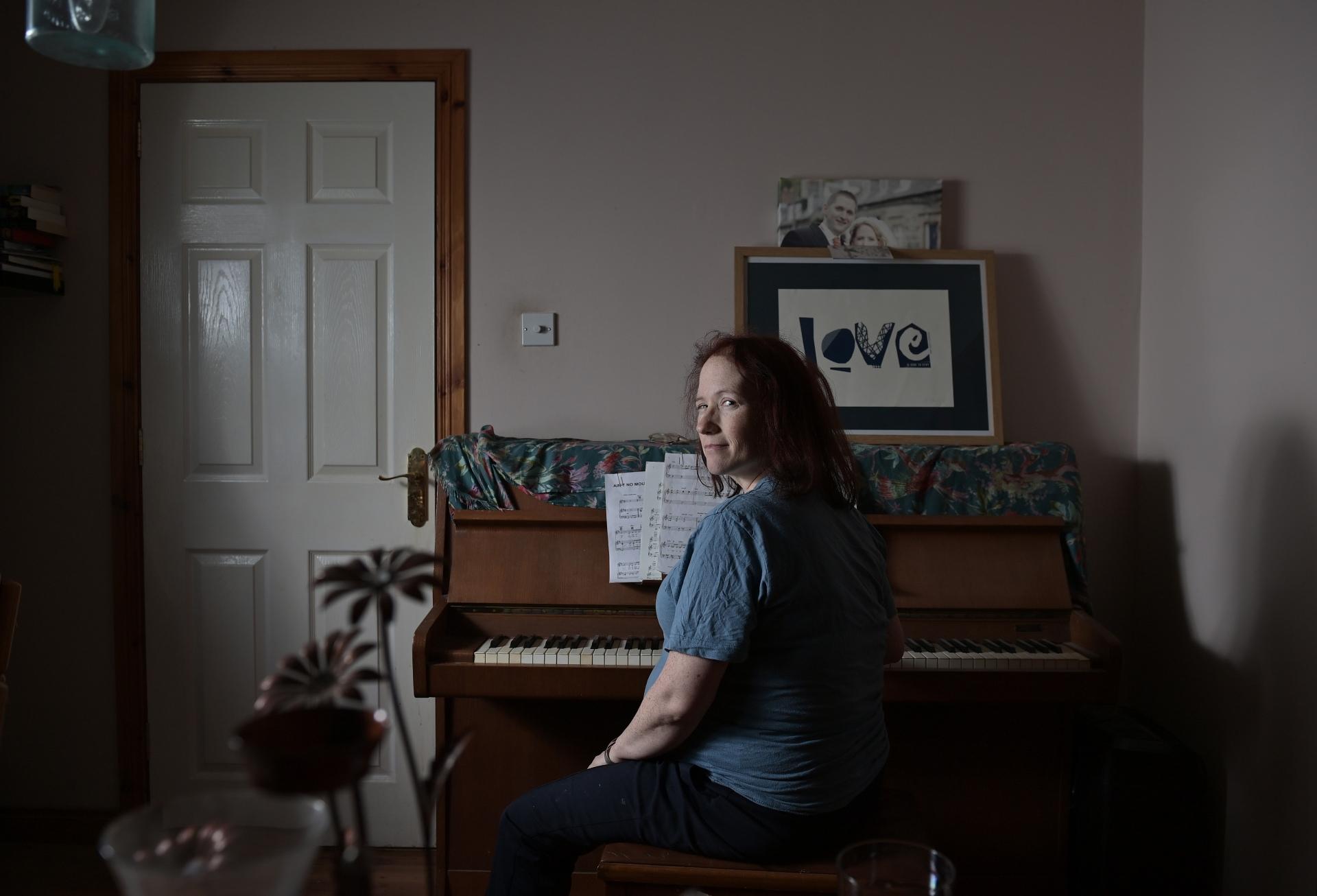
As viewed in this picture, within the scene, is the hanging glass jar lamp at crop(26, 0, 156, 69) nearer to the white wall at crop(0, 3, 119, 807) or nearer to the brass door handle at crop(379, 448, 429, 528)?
the brass door handle at crop(379, 448, 429, 528)

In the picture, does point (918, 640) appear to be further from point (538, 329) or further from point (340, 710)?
point (340, 710)

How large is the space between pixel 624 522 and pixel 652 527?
7 centimetres

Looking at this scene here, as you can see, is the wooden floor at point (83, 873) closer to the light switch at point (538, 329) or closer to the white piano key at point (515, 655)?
the white piano key at point (515, 655)

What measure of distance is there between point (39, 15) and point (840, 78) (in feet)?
6.80

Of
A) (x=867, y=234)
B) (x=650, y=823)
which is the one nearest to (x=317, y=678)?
(x=650, y=823)

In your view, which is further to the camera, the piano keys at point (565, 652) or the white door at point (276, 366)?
the white door at point (276, 366)

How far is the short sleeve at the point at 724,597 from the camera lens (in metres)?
1.29

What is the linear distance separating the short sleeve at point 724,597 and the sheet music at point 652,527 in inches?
29.8

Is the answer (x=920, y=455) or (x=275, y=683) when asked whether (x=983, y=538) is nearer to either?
(x=920, y=455)

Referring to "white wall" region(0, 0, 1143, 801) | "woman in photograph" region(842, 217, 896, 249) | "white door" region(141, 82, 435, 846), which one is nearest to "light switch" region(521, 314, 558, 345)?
"white wall" region(0, 0, 1143, 801)

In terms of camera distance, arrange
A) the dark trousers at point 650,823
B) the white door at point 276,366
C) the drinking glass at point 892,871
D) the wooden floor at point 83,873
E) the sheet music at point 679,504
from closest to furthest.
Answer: the drinking glass at point 892,871
the dark trousers at point 650,823
the sheet music at point 679,504
the wooden floor at point 83,873
the white door at point 276,366

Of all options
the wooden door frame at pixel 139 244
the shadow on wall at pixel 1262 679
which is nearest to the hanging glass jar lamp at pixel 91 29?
the wooden door frame at pixel 139 244

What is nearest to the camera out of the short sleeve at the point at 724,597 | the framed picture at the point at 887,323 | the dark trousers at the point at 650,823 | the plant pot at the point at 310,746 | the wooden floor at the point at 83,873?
the plant pot at the point at 310,746

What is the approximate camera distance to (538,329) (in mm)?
2602
